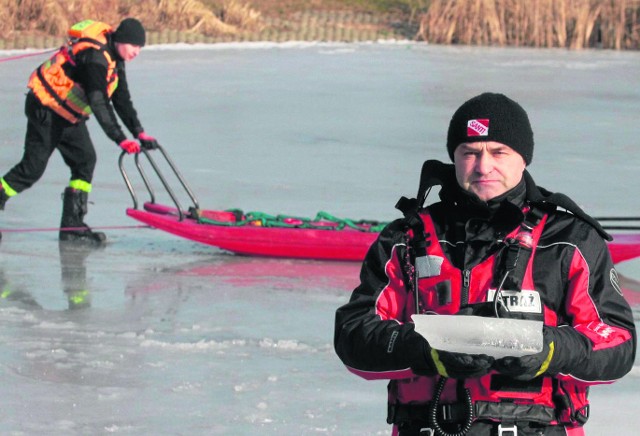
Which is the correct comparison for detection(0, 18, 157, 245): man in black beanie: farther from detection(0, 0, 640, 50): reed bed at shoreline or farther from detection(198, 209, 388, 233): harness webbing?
detection(0, 0, 640, 50): reed bed at shoreline

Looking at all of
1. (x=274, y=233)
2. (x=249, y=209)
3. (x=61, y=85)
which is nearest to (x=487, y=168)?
(x=274, y=233)

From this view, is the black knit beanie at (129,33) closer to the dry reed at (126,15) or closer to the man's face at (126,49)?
the man's face at (126,49)

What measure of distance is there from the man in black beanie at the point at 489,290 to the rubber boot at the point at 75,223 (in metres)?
4.64

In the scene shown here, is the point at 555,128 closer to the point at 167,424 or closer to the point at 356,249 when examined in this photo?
the point at 356,249

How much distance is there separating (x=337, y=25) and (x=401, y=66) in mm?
4685

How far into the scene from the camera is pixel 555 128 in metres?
10.2

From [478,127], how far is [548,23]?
14.5 meters

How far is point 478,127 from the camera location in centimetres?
217

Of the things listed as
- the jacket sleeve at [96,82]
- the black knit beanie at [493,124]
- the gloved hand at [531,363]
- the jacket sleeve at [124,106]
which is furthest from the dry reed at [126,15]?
the gloved hand at [531,363]

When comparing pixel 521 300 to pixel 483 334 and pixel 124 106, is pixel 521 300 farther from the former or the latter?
pixel 124 106

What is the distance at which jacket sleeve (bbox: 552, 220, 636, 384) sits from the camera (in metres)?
2.06

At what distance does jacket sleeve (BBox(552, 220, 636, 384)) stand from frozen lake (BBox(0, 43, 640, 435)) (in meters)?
1.45

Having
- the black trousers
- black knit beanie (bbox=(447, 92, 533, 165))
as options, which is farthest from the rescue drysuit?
black knit beanie (bbox=(447, 92, 533, 165))

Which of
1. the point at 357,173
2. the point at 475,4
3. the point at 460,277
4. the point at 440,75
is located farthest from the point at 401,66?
the point at 460,277
